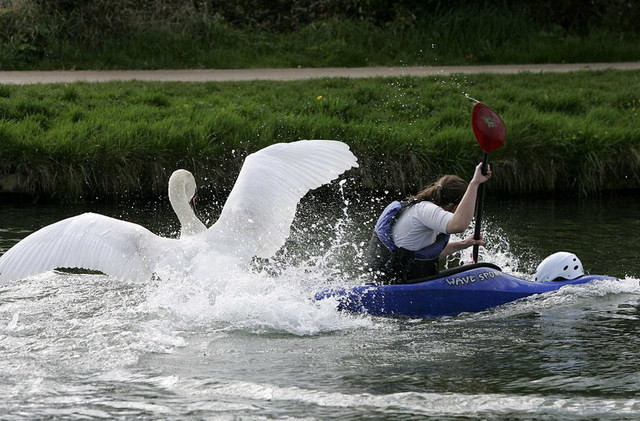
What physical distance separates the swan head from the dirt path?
21.0 feet

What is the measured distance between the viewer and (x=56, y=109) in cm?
1302

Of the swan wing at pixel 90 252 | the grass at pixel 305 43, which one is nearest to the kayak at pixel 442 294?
the swan wing at pixel 90 252

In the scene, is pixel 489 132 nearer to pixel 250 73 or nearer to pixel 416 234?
pixel 416 234

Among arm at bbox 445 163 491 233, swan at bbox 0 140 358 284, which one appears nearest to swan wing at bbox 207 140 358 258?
swan at bbox 0 140 358 284

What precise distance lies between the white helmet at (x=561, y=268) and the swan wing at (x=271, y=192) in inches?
63.2

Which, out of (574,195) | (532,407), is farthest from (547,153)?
(532,407)

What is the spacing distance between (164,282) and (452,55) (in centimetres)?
983

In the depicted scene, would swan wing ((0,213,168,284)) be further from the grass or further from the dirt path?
the grass

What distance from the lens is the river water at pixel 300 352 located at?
244 inches

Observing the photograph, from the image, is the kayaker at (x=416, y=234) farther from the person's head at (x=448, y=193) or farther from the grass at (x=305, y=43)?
the grass at (x=305, y=43)

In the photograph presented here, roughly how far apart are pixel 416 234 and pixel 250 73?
26.9 ft

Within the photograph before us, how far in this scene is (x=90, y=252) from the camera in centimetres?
795

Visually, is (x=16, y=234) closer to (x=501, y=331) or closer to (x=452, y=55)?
(x=501, y=331)

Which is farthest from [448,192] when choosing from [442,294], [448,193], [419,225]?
[442,294]
